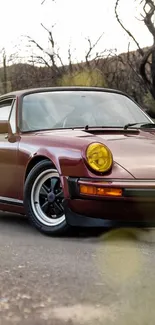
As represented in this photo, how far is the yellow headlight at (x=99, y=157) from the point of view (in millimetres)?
4430

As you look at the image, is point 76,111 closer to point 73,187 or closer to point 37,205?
point 37,205

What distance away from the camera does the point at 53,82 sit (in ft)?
106

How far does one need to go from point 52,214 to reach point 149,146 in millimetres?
946

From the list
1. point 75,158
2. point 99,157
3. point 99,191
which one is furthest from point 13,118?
point 99,191

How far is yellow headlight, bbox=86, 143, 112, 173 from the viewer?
4.43 metres

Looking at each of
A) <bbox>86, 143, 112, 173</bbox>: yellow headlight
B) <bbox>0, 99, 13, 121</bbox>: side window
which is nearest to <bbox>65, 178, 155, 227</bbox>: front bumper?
<bbox>86, 143, 112, 173</bbox>: yellow headlight


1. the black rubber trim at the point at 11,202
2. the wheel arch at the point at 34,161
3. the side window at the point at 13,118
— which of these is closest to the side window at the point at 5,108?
the side window at the point at 13,118

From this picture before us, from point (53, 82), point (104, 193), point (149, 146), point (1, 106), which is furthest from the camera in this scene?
point (53, 82)

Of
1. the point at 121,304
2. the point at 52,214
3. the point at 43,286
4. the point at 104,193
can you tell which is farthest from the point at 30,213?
the point at 121,304

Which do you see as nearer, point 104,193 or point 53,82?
point 104,193

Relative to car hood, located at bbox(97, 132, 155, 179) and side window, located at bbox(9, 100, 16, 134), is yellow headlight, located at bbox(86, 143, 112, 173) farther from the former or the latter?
side window, located at bbox(9, 100, 16, 134)

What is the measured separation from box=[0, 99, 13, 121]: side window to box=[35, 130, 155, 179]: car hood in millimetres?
1068

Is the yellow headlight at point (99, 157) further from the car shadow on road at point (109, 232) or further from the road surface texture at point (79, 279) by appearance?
the road surface texture at point (79, 279)

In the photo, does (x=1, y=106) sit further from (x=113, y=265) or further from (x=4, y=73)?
(x=4, y=73)
